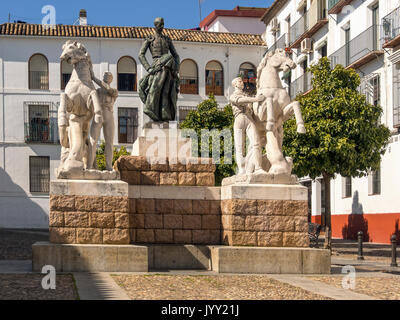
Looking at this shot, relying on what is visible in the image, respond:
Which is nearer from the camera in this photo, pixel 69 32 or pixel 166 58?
pixel 166 58

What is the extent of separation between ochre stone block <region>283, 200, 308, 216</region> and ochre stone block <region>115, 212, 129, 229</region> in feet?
8.62

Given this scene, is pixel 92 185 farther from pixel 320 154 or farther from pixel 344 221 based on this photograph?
pixel 344 221

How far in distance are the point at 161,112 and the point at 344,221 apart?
64.8 ft

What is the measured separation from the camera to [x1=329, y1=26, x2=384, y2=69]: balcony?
97.7 feet

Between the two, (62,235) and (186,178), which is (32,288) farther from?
(186,178)

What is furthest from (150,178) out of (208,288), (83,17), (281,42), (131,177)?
(83,17)

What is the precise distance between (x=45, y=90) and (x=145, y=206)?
33289 mm

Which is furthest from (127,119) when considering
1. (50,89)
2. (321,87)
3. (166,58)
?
(166,58)

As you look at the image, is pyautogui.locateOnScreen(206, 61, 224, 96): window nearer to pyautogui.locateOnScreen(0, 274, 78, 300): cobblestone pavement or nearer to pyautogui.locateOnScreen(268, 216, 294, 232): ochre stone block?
pyautogui.locateOnScreen(268, 216, 294, 232): ochre stone block

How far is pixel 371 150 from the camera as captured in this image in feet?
77.0

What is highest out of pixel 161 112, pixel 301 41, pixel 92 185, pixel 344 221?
pixel 301 41

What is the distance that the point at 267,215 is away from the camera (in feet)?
43.1

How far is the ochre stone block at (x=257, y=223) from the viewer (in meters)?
13.1

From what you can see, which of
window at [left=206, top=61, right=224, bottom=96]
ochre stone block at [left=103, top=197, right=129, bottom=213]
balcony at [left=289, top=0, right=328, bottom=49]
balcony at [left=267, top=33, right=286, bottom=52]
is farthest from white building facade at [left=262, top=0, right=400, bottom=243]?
ochre stone block at [left=103, top=197, right=129, bottom=213]
